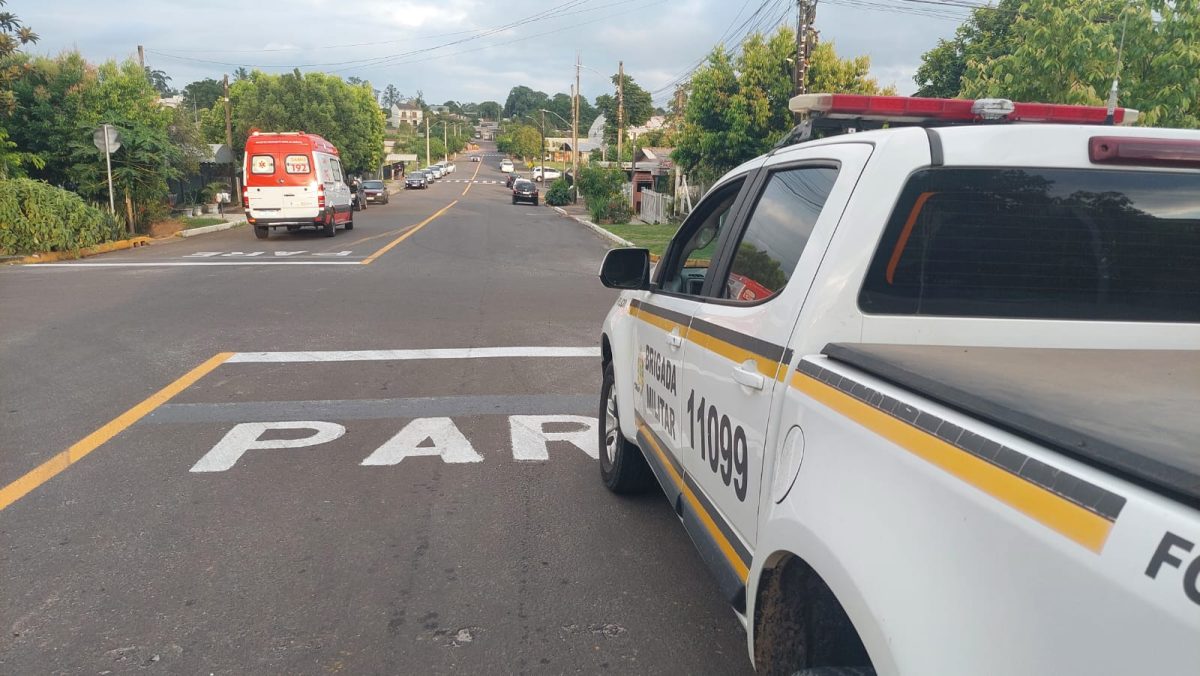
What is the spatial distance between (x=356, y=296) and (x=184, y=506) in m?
8.38

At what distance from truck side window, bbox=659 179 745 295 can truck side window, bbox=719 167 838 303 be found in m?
0.62

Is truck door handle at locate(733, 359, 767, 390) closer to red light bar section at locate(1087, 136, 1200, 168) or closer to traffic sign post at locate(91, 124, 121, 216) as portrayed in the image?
red light bar section at locate(1087, 136, 1200, 168)

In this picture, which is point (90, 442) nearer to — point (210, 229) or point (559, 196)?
point (210, 229)

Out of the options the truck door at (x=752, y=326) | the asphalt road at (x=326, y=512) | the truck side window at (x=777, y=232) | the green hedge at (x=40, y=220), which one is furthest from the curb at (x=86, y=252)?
the truck side window at (x=777, y=232)

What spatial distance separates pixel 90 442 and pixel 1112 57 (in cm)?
1111

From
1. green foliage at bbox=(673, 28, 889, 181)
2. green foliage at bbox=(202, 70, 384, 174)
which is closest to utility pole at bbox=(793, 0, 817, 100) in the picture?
green foliage at bbox=(673, 28, 889, 181)

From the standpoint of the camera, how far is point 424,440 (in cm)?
611

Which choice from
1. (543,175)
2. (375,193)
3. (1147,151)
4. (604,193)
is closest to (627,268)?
(1147,151)

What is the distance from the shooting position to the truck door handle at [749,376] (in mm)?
2594

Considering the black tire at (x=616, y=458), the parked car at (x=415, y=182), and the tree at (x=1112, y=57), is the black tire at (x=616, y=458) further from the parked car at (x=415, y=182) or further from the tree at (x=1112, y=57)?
the parked car at (x=415, y=182)

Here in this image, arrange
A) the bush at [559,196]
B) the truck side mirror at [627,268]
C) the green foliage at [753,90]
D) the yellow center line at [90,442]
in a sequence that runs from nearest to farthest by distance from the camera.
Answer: the truck side mirror at [627,268]
the yellow center line at [90,442]
the green foliage at [753,90]
the bush at [559,196]

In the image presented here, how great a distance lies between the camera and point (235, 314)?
1129 cm

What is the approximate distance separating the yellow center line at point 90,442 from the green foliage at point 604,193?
90.5 ft

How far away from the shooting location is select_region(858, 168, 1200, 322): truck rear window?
2572 mm
